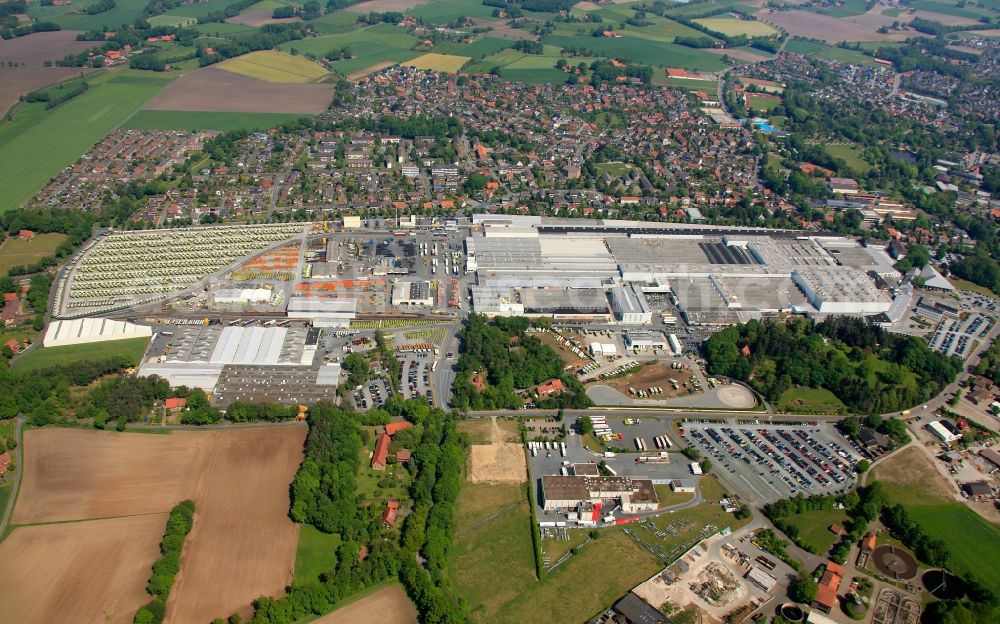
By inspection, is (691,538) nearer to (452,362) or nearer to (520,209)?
(452,362)

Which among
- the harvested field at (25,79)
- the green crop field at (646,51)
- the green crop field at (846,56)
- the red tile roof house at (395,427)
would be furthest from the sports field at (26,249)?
the green crop field at (846,56)

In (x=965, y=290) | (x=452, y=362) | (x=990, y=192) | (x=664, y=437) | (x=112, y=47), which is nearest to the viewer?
(x=664, y=437)

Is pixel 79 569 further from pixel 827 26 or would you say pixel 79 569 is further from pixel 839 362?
pixel 827 26

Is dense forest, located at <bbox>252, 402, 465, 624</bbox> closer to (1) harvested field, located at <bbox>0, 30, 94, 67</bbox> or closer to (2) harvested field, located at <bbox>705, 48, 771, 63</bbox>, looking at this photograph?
(1) harvested field, located at <bbox>0, 30, 94, 67</bbox>

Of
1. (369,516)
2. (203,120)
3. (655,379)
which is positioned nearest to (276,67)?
(203,120)

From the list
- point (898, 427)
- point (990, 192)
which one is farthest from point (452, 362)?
point (990, 192)

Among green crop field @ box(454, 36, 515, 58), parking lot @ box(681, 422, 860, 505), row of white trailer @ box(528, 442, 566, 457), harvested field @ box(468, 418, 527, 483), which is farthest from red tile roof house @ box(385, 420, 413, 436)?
green crop field @ box(454, 36, 515, 58)
